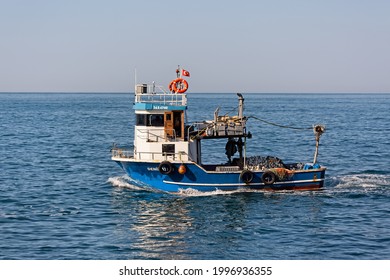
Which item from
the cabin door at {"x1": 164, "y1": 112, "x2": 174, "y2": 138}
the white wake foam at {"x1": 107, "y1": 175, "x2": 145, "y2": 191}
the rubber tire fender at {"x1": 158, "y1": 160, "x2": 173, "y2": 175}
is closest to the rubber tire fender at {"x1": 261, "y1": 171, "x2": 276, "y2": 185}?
the rubber tire fender at {"x1": 158, "y1": 160, "x2": 173, "y2": 175}

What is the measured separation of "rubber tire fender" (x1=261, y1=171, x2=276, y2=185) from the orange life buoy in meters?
7.32

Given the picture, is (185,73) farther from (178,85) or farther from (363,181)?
(363,181)

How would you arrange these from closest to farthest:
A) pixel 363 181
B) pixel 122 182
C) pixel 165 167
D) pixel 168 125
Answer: pixel 165 167, pixel 168 125, pixel 363 181, pixel 122 182

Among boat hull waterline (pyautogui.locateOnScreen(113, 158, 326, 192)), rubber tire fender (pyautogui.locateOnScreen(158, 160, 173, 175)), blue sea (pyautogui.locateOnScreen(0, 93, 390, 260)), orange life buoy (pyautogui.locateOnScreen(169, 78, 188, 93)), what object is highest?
orange life buoy (pyautogui.locateOnScreen(169, 78, 188, 93))

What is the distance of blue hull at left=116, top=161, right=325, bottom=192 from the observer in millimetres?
35938

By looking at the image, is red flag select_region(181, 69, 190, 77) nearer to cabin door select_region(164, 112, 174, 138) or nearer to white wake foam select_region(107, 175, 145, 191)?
cabin door select_region(164, 112, 174, 138)

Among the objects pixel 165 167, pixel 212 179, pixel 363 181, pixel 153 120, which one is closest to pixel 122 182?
pixel 153 120

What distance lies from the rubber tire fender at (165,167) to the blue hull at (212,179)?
368 mm

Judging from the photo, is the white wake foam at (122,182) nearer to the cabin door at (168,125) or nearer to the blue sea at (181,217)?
the blue sea at (181,217)

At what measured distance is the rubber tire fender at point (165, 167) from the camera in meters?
35.6

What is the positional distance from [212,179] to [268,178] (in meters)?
3.38

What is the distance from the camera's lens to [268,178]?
36125mm
